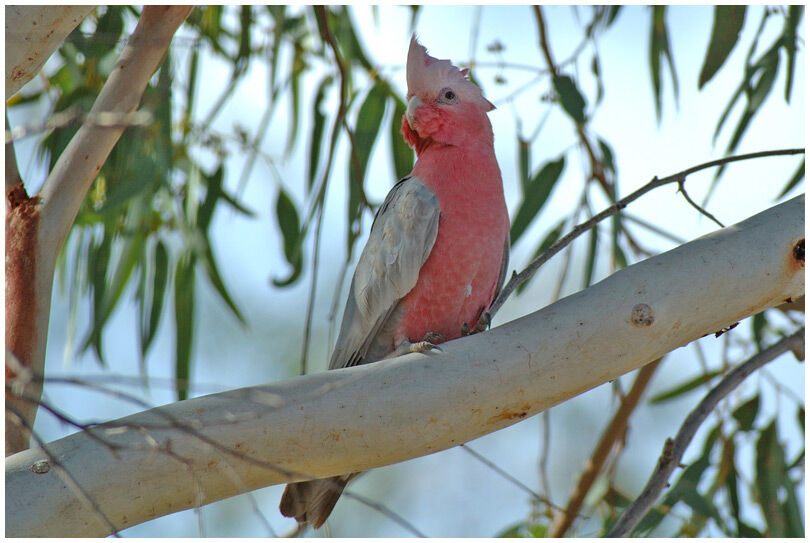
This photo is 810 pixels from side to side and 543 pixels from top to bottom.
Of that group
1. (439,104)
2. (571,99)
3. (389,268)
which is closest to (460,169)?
(439,104)

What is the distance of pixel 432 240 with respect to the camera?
65.7 inches

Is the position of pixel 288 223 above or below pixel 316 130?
below

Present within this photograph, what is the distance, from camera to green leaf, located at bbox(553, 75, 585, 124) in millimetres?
1905

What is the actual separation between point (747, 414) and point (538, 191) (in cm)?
82

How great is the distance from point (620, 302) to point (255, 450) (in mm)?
580

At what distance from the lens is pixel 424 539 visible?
129cm

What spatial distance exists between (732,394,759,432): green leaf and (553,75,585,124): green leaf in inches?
36.1

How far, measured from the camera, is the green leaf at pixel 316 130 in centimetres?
229

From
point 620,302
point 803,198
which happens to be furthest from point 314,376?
point 803,198

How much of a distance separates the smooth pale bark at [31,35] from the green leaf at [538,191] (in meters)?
1.19

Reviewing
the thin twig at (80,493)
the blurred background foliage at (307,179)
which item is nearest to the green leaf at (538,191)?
the blurred background foliage at (307,179)

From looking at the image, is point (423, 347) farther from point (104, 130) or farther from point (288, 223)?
point (288, 223)

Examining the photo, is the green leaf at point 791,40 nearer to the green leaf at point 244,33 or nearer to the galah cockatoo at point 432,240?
the galah cockatoo at point 432,240

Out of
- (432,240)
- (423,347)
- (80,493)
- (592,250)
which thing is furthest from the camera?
(592,250)
